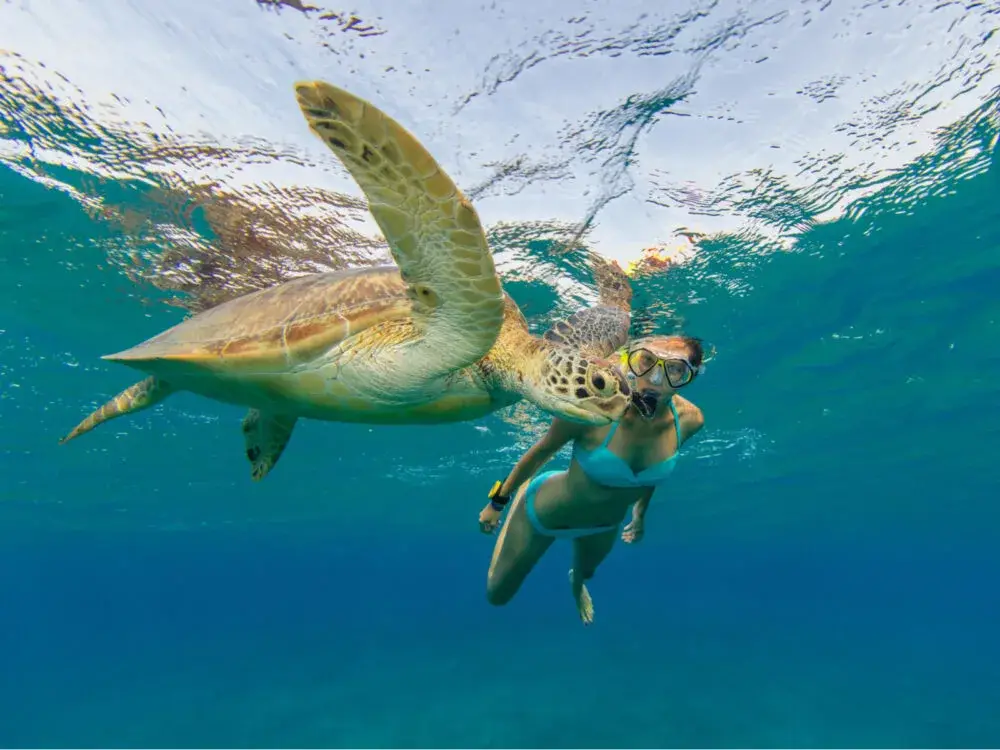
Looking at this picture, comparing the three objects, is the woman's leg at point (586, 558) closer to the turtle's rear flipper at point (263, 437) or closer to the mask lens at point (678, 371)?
the mask lens at point (678, 371)

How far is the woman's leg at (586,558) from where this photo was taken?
222 inches

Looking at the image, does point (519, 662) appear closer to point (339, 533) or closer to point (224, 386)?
point (339, 533)

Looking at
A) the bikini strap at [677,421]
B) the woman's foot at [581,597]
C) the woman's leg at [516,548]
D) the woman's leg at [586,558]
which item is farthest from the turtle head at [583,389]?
the woman's foot at [581,597]

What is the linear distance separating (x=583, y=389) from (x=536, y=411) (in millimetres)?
11915

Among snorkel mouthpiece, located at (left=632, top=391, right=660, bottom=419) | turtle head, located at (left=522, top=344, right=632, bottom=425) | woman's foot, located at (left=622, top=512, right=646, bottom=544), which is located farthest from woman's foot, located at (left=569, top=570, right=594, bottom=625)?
turtle head, located at (left=522, top=344, right=632, bottom=425)

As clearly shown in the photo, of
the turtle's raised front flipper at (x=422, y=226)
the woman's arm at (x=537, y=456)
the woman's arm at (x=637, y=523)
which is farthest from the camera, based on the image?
the woman's arm at (x=637, y=523)

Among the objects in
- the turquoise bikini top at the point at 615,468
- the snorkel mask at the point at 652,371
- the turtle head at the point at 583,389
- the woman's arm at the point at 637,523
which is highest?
the snorkel mask at the point at 652,371

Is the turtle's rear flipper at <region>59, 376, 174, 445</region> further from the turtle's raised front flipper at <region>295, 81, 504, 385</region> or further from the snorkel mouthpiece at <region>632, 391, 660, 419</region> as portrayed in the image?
the snorkel mouthpiece at <region>632, 391, 660, 419</region>

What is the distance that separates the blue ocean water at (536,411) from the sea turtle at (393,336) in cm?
247

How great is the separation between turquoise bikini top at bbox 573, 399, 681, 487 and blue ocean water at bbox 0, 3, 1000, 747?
10.9ft

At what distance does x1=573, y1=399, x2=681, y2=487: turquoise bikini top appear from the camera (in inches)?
172

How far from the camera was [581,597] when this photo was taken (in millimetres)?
6621

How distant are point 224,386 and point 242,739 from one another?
60.1ft

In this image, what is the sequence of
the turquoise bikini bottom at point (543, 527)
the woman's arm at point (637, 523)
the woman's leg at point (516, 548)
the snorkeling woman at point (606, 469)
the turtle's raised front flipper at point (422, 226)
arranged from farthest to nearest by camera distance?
the woman's leg at point (516, 548)
the woman's arm at point (637, 523)
the turquoise bikini bottom at point (543, 527)
the snorkeling woman at point (606, 469)
the turtle's raised front flipper at point (422, 226)
